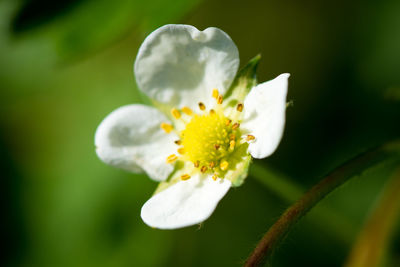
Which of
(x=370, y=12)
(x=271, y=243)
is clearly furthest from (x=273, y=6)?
(x=271, y=243)

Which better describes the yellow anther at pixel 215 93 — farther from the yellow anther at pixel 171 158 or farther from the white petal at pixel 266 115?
the yellow anther at pixel 171 158

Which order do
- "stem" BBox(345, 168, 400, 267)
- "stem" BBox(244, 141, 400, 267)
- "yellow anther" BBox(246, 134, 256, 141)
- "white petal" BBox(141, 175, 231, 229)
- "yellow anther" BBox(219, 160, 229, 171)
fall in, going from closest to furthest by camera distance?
"stem" BBox(244, 141, 400, 267), "white petal" BBox(141, 175, 231, 229), "yellow anther" BBox(246, 134, 256, 141), "yellow anther" BBox(219, 160, 229, 171), "stem" BBox(345, 168, 400, 267)

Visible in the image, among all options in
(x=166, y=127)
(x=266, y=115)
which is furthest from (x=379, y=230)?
(x=166, y=127)

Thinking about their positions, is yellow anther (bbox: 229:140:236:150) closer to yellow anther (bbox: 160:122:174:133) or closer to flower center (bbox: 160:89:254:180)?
flower center (bbox: 160:89:254:180)

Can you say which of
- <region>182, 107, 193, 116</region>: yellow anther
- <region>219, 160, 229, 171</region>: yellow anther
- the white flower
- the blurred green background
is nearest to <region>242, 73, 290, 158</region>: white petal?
the white flower

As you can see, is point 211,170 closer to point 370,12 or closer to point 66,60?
point 66,60

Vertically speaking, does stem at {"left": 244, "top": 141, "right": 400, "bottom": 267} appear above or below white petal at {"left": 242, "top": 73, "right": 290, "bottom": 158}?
below
